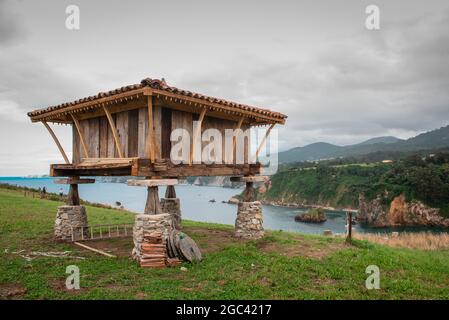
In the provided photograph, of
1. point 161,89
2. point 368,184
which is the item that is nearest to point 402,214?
point 368,184

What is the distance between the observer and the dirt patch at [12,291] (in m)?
7.54

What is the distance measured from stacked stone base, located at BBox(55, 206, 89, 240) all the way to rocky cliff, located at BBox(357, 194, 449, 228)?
57196 mm

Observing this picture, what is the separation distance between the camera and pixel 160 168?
427 inches

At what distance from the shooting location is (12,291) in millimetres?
7859

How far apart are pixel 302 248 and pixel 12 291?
9541 mm

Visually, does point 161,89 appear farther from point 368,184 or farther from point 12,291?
point 368,184

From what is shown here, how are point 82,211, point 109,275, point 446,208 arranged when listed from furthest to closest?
point 446,208
point 82,211
point 109,275

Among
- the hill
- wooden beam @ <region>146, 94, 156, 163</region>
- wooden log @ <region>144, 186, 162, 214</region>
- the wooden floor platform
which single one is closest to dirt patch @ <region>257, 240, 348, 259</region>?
the wooden floor platform

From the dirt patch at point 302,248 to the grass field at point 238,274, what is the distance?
0.03 metres

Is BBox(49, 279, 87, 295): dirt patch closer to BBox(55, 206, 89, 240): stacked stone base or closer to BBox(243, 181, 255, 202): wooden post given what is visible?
BBox(55, 206, 89, 240): stacked stone base

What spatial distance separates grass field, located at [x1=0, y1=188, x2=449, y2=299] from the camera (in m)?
7.81
